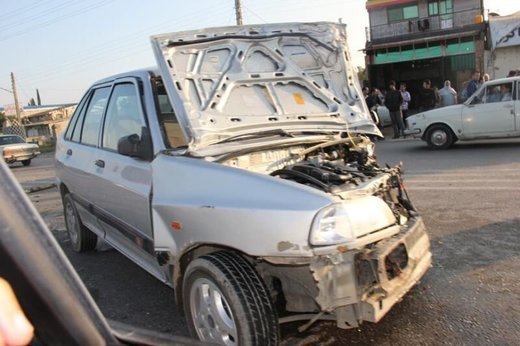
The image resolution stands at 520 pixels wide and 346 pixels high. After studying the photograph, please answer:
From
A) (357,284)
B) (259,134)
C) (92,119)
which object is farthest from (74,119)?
(357,284)

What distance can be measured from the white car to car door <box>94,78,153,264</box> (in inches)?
375

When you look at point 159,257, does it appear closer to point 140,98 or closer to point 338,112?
point 140,98

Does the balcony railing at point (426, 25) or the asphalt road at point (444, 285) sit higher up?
the balcony railing at point (426, 25)

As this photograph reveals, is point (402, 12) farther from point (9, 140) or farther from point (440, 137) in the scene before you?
point (9, 140)

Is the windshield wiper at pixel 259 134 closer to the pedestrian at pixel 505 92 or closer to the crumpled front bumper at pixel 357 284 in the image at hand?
the crumpled front bumper at pixel 357 284

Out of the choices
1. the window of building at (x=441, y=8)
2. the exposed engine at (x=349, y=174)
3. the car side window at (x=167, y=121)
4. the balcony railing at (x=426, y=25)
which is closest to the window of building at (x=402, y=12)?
the balcony railing at (x=426, y=25)

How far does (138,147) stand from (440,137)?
10.0 metres

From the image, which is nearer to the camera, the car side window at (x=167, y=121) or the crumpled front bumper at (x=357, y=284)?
the crumpled front bumper at (x=357, y=284)

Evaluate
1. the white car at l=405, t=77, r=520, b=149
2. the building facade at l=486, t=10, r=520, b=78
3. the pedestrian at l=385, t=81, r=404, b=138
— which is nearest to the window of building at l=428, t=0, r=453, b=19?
the building facade at l=486, t=10, r=520, b=78

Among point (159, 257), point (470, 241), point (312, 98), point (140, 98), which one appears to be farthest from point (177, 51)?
point (470, 241)

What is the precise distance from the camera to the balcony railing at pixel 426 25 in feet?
103

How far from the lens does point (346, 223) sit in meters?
2.66

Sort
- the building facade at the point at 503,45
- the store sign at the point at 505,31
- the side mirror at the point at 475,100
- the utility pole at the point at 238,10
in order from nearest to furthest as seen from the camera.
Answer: the side mirror at the point at 475,100, the utility pole at the point at 238,10, the store sign at the point at 505,31, the building facade at the point at 503,45

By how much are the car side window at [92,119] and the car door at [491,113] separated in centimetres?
932
